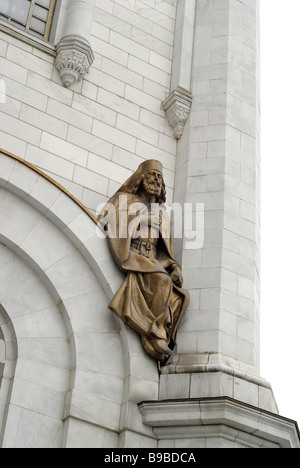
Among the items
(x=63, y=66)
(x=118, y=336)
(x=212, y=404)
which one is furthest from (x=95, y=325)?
(x=63, y=66)

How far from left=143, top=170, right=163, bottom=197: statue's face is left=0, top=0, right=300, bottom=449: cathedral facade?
1.94 ft

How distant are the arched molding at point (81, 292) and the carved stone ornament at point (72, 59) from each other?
2256 millimetres

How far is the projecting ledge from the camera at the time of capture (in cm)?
1048

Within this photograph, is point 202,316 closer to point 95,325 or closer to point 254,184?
point 95,325

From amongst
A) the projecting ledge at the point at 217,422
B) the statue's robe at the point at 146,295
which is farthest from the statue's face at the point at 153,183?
the projecting ledge at the point at 217,422

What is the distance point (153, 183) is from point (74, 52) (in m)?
2.86

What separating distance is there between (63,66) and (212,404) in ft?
21.4

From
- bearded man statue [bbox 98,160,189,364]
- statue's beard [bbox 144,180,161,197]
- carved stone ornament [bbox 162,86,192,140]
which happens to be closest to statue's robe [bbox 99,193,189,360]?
bearded man statue [bbox 98,160,189,364]

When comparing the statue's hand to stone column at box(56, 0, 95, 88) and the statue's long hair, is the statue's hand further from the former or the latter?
stone column at box(56, 0, 95, 88)

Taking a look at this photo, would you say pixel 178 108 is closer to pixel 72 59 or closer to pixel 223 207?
pixel 72 59

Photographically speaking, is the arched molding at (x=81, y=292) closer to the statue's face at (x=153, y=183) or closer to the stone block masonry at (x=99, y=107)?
the stone block masonry at (x=99, y=107)

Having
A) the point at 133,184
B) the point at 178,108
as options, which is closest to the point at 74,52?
the point at 178,108

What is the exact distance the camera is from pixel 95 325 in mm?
11445

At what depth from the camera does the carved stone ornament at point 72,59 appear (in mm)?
13305
